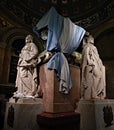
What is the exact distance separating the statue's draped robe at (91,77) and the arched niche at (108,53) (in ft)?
13.8

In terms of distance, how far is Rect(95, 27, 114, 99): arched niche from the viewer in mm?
8241

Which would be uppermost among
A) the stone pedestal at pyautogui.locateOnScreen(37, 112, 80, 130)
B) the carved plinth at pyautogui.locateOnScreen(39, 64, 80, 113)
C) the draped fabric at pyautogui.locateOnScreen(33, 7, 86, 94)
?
the draped fabric at pyautogui.locateOnScreen(33, 7, 86, 94)

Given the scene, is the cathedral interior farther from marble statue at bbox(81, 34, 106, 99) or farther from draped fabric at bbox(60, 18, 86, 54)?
draped fabric at bbox(60, 18, 86, 54)

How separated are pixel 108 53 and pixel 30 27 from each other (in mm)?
4762

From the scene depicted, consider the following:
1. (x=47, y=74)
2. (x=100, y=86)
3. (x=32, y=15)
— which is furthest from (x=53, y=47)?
(x=32, y=15)

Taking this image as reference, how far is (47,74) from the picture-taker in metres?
3.76

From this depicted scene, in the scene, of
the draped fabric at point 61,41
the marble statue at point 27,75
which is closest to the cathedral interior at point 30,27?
the marble statue at point 27,75

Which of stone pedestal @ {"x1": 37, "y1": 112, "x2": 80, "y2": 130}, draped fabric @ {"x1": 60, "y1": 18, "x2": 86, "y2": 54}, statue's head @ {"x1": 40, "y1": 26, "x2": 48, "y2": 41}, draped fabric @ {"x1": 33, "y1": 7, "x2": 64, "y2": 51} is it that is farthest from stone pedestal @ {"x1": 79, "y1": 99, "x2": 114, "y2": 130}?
statue's head @ {"x1": 40, "y1": 26, "x2": 48, "y2": 41}

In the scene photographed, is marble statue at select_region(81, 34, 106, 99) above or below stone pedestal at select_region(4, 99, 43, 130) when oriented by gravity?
above

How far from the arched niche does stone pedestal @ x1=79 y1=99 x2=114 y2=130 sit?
463 centimetres

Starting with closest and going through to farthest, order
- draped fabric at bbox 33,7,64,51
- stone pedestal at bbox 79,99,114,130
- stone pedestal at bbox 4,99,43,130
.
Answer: stone pedestal at bbox 4,99,43,130
stone pedestal at bbox 79,99,114,130
draped fabric at bbox 33,7,64,51

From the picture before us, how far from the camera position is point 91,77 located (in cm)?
409

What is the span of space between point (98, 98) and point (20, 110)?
193 centimetres

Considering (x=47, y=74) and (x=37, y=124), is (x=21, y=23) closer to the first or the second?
(x=47, y=74)
